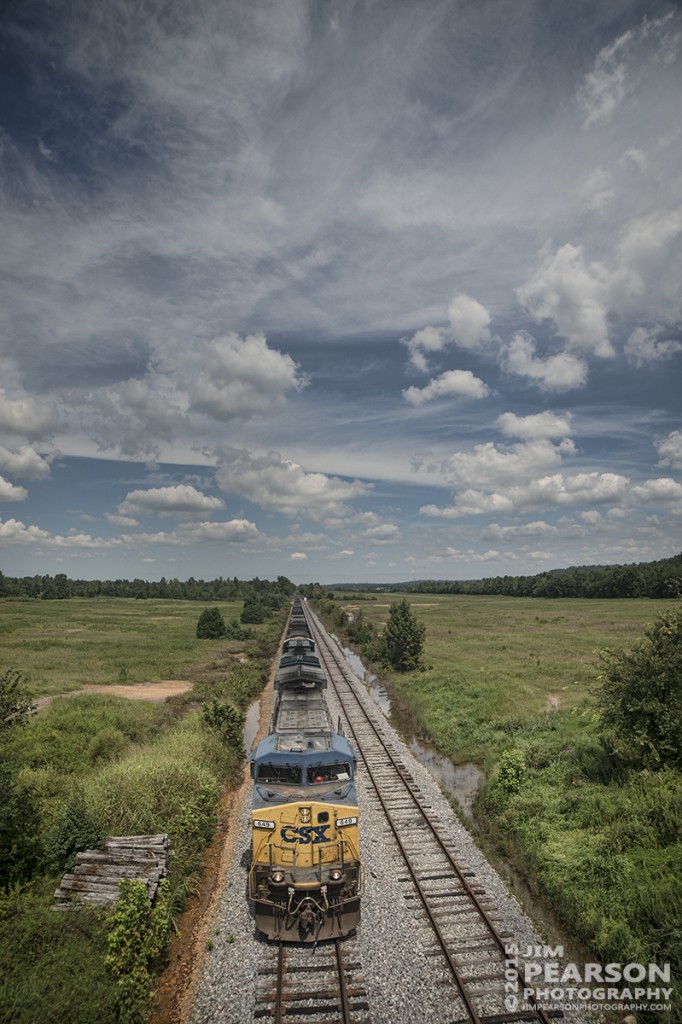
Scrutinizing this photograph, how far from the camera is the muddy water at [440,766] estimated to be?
19.8 meters

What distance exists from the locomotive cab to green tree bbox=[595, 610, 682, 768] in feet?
36.1

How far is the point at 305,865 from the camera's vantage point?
11.2 meters

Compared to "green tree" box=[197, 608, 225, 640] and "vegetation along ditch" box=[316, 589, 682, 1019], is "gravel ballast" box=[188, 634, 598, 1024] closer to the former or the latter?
"vegetation along ditch" box=[316, 589, 682, 1019]

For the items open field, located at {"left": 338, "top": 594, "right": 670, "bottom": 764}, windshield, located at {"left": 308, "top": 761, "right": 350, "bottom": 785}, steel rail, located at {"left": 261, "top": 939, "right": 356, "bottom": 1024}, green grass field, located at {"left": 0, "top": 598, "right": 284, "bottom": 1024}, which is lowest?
open field, located at {"left": 338, "top": 594, "right": 670, "bottom": 764}

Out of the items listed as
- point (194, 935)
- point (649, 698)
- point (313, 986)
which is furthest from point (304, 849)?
point (649, 698)

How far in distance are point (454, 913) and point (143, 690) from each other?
33.3 metres

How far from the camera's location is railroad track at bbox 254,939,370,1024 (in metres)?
9.52

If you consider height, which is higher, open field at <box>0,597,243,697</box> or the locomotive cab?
the locomotive cab

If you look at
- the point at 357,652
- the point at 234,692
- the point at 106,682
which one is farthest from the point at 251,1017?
the point at 357,652

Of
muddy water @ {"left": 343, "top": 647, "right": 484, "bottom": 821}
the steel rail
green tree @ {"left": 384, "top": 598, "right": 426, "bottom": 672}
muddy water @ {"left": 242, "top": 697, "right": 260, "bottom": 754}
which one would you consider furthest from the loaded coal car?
green tree @ {"left": 384, "top": 598, "right": 426, "bottom": 672}

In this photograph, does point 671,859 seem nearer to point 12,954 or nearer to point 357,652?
point 12,954

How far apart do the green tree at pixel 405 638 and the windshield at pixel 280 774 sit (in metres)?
32.0

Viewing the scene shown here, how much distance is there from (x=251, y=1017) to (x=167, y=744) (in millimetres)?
13761

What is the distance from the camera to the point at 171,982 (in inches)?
420
